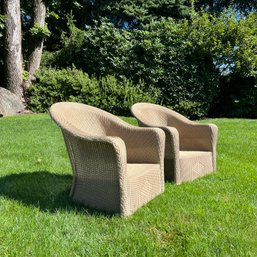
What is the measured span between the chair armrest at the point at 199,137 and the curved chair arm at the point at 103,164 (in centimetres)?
170

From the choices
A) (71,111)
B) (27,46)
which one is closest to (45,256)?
(71,111)

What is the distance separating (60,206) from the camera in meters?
2.98

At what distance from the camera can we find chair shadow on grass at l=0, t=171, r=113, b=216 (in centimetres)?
296

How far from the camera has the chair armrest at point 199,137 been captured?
4113 millimetres

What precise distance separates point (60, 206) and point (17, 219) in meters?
0.43

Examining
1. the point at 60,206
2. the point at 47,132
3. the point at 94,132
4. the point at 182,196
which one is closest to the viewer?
the point at 60,206

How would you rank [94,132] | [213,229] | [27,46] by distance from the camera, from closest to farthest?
1. [213,229]
2. [94,132]
3. [27,46]

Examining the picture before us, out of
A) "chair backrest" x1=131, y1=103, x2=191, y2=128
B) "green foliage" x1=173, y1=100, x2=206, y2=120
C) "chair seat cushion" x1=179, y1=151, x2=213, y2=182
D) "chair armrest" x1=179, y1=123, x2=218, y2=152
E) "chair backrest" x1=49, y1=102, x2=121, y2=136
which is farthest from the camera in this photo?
"green foliage" x1=173, y1=100, x2=206, y2=120

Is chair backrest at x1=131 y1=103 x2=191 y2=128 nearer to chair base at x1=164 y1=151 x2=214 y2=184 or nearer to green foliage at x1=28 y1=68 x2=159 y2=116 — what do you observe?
chair base at x1=164 y1=151 x2=214 y2=184

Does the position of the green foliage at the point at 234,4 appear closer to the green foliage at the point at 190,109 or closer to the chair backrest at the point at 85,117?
the green foliage at the point at 190,109

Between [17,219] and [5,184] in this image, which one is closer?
[17,219]

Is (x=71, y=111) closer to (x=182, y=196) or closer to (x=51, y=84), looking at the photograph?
(x=182, y=196)

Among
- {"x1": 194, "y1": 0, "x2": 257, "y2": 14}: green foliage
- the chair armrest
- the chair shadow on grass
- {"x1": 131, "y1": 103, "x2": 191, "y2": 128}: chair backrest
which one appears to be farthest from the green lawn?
{"x1": 194, "y1": 0, "x2": 257, "y2": 14}: green foliage

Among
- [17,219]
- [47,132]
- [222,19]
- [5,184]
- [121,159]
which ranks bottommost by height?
[47,132]
